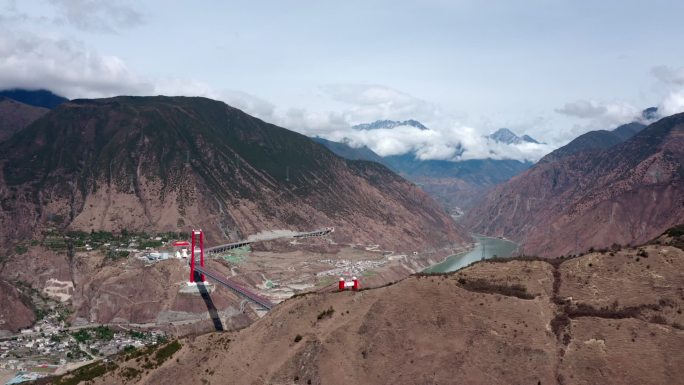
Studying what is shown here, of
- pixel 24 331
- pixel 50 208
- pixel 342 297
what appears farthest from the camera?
pixel 50 208

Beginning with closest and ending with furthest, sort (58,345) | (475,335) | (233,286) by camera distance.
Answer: (475,335)
(58,345)
(233,286)

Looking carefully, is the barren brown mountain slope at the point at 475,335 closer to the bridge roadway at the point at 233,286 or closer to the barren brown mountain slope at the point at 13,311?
the bridge roadway at the point at 233,286

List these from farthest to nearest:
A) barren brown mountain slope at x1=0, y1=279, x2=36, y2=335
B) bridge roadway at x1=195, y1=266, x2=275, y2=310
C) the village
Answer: barren brown mountain slope at x1=0, y1=279, x2=36, y2=335 < bridge roadway at x1=195, y1=266, x2=275, y2=310 < the village

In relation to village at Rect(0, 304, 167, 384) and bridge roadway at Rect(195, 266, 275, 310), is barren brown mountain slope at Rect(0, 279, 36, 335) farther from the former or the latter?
bridge roadway at Rect(195, 266, 275, 310)

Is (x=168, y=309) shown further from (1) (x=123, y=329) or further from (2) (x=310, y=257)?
(2) (x=310, y=257)

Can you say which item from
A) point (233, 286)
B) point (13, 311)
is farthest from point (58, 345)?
point (233, 286)

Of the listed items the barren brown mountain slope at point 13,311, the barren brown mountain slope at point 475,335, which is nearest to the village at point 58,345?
the barren brown mountain slope at point 13,311

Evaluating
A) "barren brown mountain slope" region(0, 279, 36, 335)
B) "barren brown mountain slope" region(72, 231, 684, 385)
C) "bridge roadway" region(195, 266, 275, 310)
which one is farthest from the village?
"barren brown mountain slope" region(72, 231, 684, 385)

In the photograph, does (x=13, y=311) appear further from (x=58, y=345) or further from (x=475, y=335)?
(x=475, y=335)

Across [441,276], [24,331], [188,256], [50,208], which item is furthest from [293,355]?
[50,208]
